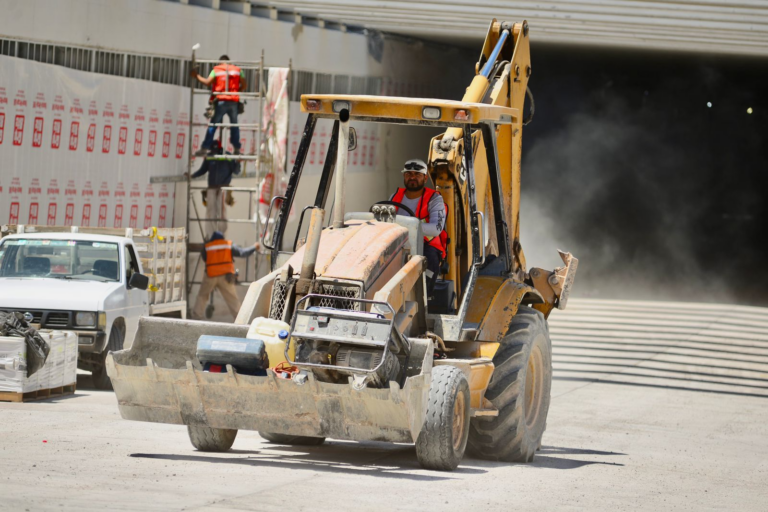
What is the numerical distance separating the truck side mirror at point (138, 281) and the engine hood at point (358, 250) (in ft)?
17.3

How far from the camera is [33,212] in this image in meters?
18.0

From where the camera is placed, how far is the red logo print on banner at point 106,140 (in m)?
19.5

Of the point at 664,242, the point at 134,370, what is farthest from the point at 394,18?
the point at 134,370

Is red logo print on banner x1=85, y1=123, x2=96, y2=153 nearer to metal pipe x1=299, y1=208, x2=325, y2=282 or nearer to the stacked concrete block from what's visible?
the stacked concrete block

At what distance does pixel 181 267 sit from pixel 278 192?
4.06 metres

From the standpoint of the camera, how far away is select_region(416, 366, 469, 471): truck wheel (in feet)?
29.0

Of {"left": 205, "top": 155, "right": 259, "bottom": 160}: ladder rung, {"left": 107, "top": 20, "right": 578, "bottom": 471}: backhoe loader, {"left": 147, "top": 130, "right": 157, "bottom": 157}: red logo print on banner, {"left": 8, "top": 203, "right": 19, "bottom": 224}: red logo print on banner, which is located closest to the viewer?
{"left": 107, "top": 20, "right": 578, "bottom": 471}: backhoe loader

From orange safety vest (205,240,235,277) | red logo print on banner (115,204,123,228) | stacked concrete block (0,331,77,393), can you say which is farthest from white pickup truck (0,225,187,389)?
red logo print on banner (115,204,123,228)

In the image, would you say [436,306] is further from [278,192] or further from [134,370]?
[278,192]

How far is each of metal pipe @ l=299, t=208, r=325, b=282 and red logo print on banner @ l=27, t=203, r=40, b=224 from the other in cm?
985

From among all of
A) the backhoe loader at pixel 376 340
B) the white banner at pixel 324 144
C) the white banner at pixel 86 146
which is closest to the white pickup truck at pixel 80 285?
the white banner at pixel 86 146

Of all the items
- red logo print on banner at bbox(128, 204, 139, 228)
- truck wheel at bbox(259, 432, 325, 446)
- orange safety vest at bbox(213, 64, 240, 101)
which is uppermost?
orange safety vest at bbox(213, 64, 240, 101)

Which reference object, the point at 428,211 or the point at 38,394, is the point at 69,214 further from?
the point at 428,211

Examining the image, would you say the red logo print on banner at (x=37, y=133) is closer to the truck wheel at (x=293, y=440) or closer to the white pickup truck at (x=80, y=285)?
the white pickup truck at (x=80, y=285)
